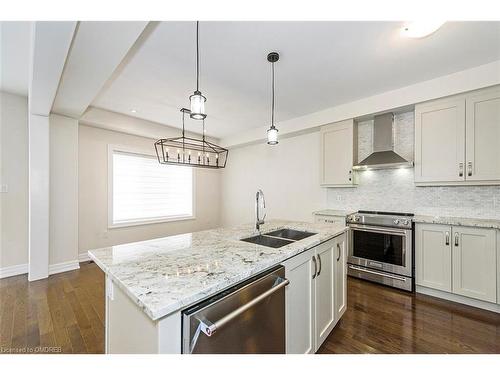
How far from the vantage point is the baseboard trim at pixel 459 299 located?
2275mm

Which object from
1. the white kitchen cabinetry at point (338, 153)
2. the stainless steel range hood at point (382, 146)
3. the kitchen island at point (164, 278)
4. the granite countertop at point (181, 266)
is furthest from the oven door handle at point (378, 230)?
the kitchen island at point (164, 278)

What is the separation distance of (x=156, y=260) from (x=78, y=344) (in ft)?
4.52

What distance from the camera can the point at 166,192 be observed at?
192 inches

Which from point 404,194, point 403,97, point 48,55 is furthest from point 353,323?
point 48,55

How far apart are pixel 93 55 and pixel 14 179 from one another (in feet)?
9.00

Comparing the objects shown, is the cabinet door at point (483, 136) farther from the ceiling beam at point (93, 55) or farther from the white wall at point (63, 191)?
the white wall at point (63, 191)

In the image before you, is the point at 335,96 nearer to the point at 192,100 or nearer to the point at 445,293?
the point at 192,100

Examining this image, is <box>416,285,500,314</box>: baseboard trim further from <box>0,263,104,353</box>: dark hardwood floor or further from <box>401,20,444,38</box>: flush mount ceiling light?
<box>0,263,104,353</box>: dark hardwood floor

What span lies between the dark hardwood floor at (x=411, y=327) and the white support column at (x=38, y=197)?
386cm

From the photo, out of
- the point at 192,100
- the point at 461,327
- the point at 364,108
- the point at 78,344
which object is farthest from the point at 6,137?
the point at 461,327

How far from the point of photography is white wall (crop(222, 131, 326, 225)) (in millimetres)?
4188

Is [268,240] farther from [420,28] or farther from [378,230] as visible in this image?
[420,28]

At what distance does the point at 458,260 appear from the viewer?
2.42 m

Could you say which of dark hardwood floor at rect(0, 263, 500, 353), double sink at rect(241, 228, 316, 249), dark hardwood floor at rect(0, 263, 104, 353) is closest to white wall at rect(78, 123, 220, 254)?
dark hardwood floor at rect(0, 263, 104, 353)
